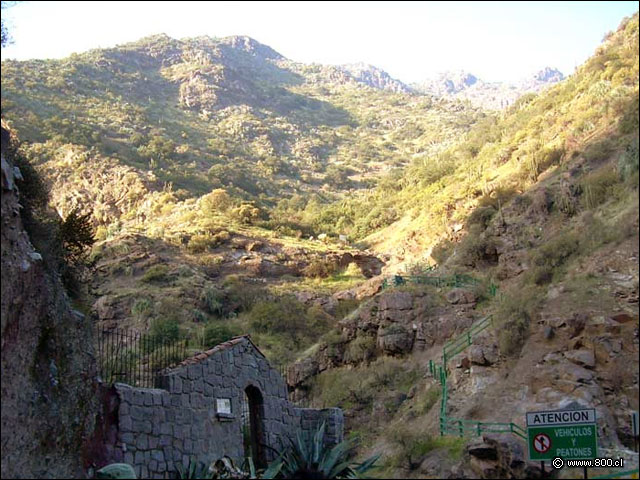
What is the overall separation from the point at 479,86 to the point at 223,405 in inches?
6864

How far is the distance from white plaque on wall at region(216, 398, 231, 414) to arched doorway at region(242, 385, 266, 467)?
2.00 ft

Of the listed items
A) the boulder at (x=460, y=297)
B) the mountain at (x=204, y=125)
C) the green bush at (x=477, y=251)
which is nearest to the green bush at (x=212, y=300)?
the green bush at (x=477, y=251)

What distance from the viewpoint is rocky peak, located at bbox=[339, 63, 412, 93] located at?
479 feet

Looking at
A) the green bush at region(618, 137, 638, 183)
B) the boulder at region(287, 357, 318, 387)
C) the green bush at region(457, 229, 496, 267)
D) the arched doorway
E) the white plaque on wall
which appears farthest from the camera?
the green bush at region(457, 229, 496, 267)

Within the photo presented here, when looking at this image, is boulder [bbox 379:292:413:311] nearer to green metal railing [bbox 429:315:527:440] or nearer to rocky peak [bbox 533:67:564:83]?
green metal railing [bbox 429:315:527:440]

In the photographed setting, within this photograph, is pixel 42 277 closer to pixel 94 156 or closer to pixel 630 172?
pixel 630 172

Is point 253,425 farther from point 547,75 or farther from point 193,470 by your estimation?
point 547,75

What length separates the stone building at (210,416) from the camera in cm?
1173

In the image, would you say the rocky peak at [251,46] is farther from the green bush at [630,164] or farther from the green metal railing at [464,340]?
the green bush at [630,164]

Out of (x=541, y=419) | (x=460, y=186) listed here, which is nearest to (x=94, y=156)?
(x=460, y=186)

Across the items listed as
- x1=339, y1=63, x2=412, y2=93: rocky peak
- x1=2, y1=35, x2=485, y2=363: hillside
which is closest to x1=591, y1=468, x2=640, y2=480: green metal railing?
x1=2, y1=35, x2=485, y2=363: hillside

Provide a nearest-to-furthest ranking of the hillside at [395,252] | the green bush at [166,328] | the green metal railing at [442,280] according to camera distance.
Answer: the hillside at [395,252] < the green metal railing at [442,280] < the green bush at [166,328]

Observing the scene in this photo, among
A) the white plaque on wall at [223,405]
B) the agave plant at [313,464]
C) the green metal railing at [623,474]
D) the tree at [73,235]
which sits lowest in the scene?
the green metal railing at [623,474]

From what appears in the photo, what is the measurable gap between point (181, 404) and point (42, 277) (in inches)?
133
